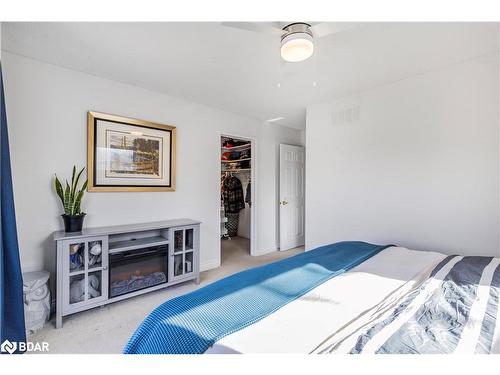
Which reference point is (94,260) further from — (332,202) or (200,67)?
(332,202)

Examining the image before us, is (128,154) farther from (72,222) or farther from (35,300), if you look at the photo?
(35,300)

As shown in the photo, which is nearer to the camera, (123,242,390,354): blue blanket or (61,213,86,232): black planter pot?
(123,242,390,354): blue blanket

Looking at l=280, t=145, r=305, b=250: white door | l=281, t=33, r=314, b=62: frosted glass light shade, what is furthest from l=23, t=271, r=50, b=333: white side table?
l=280, t=145, r=305, b=250: white door

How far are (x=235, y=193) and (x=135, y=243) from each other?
294 centimetres

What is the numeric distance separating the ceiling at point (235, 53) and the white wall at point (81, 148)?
173mm

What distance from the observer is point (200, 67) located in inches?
87.1

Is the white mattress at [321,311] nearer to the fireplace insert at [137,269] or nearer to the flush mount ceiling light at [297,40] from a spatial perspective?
the flush mount ceiling light at [297,40]

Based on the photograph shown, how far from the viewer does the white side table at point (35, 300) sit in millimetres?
1874

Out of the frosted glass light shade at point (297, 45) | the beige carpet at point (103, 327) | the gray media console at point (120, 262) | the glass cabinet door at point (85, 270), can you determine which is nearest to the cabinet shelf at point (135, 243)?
the gray media console at point (120, 262)

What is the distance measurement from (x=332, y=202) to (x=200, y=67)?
219cm

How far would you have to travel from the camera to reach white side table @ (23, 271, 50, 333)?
187 centimetres

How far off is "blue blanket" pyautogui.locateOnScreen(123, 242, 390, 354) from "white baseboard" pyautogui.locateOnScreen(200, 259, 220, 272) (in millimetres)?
2048

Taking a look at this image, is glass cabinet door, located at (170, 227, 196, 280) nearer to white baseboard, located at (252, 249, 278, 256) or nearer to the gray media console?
the gray media console
